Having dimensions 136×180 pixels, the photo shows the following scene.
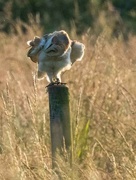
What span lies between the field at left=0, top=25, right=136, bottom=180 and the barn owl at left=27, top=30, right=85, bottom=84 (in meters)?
0.13

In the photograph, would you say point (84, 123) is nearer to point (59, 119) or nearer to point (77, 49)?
point (77, 49)

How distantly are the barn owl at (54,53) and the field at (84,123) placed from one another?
0.43 feet

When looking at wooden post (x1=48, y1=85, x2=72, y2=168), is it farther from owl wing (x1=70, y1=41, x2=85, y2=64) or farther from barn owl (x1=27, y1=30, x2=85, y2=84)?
owl wing (x1=70, y1=41, x2=85, y2=64)

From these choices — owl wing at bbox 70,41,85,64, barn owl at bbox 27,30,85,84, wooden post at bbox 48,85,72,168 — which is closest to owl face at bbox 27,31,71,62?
barn owl at bbox 27,30,85,84

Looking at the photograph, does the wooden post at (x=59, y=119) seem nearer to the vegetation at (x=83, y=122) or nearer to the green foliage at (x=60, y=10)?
the vegetation at (x=83, y=122)

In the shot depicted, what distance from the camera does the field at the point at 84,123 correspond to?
4281mm

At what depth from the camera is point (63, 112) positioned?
458cm

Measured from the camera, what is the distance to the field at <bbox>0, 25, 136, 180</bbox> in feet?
14.0

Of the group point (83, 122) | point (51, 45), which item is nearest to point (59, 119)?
point (51, 45)

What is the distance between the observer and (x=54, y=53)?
5117mm

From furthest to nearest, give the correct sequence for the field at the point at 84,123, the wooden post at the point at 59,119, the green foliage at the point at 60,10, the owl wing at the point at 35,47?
the green foliage at the point at 60,10
the owl wing at the point at 35,47
the wooden post at the point at 59,119
the field at the point at 84,123

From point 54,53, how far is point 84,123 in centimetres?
91

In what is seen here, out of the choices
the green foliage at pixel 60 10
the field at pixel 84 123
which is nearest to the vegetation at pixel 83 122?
the field at pixel 84 123

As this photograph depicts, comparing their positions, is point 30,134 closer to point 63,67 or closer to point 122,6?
point 63,67
